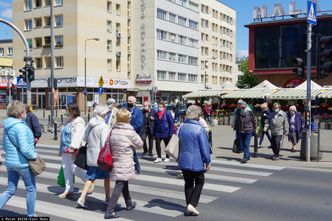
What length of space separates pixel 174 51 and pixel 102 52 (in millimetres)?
16518

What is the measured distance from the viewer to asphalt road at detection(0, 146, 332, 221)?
6438mm

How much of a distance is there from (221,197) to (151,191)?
1.38m

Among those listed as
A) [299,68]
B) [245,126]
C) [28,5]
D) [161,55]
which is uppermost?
[28,5]

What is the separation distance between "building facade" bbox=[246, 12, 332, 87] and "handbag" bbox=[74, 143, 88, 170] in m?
40.5

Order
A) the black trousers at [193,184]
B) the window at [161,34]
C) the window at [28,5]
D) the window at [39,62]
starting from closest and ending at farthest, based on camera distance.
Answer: the black trousers at [193,184] < the window at [39,62] < the window at [28,5] < the window at [161,34]

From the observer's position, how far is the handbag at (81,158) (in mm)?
7074

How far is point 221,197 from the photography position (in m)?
7.73

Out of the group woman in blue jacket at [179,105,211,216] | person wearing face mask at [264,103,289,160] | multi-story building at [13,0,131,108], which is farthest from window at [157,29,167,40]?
woman in blue jacket at [179,105,211,216]

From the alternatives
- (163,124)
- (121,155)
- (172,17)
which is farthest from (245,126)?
(172,17)

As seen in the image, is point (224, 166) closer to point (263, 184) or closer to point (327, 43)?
point (263, 184)

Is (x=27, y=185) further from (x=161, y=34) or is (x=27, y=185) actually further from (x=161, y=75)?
(x=161, y=34)

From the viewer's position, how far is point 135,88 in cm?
6506

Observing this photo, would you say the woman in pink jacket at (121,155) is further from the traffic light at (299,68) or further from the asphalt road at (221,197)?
the traffic light at (299,68)

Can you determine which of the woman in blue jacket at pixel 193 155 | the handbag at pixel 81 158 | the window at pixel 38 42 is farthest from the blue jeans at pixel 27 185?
the window at pixel 38 42
